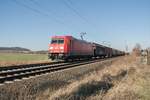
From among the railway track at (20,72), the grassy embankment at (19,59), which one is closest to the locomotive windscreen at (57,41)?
the grassy embankment at (19,59)

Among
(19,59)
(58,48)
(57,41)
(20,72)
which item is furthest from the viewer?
(19,59)

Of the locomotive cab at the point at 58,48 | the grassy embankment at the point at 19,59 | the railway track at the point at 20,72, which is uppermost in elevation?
the locomotive cab at the point at 58,48

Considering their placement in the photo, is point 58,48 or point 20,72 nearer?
point 20,72

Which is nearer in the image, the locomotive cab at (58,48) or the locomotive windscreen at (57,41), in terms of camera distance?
the locomotive cab at (58,48)

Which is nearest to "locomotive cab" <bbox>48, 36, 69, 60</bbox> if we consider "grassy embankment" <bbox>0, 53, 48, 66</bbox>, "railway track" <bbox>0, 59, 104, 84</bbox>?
"grassy embankment" <bbox>0, 53, 48, 66</bbox>

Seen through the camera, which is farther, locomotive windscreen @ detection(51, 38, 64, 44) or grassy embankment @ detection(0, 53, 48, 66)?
locomotive windscreen @ detection(51, 38, 64, 44)

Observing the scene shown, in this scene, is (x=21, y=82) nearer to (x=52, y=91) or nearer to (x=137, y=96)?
(x=52, y=91)

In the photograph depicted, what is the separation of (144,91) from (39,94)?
6.27m

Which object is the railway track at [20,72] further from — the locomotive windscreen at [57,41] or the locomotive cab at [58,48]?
the locomotive windscreen at [57,41]

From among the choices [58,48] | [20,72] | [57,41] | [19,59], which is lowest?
[20,72]

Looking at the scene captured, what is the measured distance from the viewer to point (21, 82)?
980 cm

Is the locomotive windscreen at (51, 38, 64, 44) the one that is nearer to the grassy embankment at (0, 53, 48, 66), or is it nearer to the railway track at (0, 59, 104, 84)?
the grassy embankment at (0, 53, 48, 66)

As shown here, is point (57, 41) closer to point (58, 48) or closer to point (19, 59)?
point (58, 48)

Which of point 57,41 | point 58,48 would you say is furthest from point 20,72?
point 57,41
